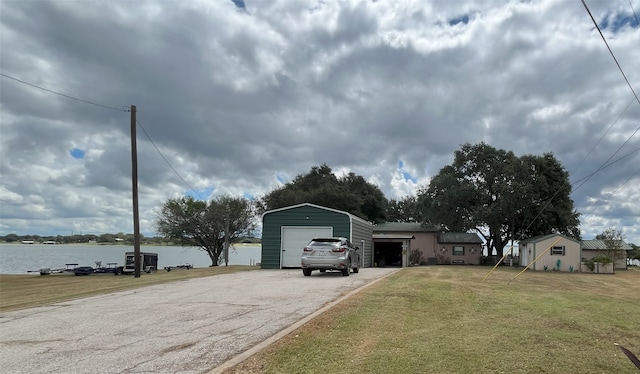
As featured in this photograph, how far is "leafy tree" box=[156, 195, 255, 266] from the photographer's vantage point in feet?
151

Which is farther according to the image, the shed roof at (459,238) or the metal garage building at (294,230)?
the shed roof at (459,238)

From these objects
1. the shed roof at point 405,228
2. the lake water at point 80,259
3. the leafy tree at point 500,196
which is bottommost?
the lake water at point 80,259

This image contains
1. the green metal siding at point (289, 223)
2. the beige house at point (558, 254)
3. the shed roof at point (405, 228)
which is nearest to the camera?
the green metal siding at point (289, 223)

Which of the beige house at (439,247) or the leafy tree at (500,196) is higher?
the leafy tree at (500,196)

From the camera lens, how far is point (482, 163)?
1469 inches

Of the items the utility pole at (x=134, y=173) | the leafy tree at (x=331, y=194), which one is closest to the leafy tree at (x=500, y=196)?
the leafy tree at (x=331, y=194)

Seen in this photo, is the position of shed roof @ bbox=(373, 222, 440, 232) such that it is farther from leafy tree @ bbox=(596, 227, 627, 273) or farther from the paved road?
the paved road

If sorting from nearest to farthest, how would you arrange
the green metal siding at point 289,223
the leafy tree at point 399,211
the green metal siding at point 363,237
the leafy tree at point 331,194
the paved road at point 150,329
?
the paved road at point 150,329 → the green metal siding at point 289,223 → the green metal siding at point 363,237 → the leafy tree at point 331,194 → the leafy tree at point 399,211

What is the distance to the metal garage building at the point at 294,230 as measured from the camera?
25.0m

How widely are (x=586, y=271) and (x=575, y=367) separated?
30.0m

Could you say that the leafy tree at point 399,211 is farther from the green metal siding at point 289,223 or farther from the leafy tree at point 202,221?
the green metal siding at point 289,223

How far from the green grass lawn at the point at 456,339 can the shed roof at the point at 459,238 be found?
32.1 meters

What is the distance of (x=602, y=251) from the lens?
40406 mm

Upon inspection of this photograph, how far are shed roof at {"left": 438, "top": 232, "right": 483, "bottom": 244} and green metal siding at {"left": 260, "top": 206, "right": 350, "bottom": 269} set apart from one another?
1950 cm
